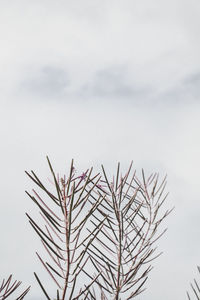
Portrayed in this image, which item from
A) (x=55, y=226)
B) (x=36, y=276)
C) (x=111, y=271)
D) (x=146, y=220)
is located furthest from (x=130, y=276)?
(x=36, y=276)

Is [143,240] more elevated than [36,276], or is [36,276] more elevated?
[143,240]

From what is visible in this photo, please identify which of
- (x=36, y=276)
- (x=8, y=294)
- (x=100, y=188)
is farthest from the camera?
(x=100, y=188)

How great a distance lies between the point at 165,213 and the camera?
2697 mm

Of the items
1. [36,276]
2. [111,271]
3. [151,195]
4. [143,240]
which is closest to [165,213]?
[151,195]

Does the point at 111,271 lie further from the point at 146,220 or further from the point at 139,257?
the point at 146,220

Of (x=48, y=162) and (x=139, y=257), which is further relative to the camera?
(x=139, y=257)

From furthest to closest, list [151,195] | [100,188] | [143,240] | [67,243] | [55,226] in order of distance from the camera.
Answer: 1. [151,195]
2. [100,188]
3. [143,240]
4. [55,226]
5. [67,243]

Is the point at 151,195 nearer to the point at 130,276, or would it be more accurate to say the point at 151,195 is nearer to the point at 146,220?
the point at 146,220

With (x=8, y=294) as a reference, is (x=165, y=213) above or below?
above

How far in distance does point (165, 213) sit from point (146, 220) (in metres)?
0.30

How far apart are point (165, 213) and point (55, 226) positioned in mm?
1197

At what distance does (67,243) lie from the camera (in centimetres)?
160

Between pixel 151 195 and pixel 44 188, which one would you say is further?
pixel 151 195

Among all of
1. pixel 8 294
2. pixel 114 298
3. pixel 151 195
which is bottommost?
pixel 114 298
